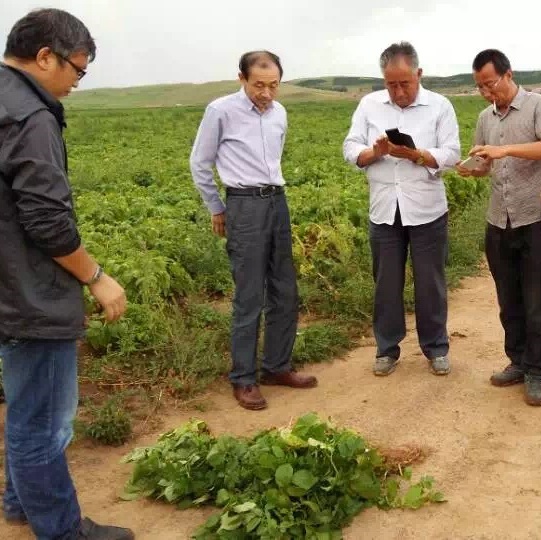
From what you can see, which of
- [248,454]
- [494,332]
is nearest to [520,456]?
[248,454]

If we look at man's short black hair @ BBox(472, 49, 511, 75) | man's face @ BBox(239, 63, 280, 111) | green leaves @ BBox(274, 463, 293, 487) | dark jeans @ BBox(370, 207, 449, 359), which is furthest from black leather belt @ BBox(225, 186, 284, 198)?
green leaves @ BBox(274, 463, 293, 487)

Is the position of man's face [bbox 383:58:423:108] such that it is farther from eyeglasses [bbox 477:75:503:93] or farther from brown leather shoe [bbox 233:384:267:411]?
brown leather shoe [bbox 233:384:267:411]

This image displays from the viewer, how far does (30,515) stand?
3.04 m

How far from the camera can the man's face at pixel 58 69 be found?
274cm

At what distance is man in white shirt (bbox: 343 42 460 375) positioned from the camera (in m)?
4.70

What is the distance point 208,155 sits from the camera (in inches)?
187

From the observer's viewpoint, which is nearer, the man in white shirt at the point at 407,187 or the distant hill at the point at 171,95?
the man in white shirt at the point at 407,187

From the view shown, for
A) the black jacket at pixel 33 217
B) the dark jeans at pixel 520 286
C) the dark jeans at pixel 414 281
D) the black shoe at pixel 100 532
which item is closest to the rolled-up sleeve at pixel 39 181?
the black jacket at pixel 33 217

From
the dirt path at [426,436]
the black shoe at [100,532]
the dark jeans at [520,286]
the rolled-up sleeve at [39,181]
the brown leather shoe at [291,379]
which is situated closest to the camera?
the rolled-up sleeve at [39,181]

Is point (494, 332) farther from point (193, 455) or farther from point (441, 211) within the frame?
point (193, 455)

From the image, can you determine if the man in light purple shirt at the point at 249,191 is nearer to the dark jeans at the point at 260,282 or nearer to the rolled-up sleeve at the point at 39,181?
the dark jeans at the point at 260,282

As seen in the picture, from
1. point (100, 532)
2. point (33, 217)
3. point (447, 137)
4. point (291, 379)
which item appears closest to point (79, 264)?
point (33, 217)

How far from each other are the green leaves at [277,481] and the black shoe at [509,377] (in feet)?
4.81

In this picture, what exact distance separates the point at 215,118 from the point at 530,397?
262cm
